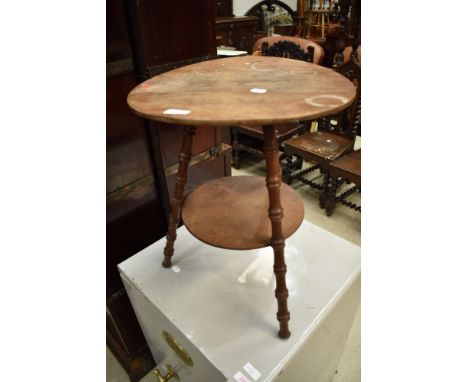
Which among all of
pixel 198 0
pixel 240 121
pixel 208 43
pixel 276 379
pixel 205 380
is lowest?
pixel 205 380

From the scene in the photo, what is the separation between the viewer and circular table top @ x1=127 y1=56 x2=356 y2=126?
642mm

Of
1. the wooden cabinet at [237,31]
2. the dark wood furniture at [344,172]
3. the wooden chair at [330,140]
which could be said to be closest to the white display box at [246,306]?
the dark wood furniture at [344,172]

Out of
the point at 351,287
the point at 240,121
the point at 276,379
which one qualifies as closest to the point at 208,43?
A: the point at 240,121

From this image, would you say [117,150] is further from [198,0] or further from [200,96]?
[198,0]

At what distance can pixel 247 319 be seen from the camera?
0.97 metres

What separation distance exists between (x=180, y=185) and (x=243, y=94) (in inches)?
15.3

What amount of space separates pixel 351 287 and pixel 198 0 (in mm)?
1206

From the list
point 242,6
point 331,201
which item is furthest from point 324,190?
point 242,6

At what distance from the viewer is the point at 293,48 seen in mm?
2656

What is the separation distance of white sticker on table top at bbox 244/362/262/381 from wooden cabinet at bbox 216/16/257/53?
Result: 456cm

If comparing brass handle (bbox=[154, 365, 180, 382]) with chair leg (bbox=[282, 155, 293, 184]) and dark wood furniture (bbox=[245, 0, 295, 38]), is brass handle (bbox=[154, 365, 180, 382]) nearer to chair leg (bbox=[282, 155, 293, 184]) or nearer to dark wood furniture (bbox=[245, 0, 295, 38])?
chair leg (bbox=[282, 155, 293, 184])

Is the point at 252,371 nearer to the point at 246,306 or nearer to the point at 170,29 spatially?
the point at 246,306

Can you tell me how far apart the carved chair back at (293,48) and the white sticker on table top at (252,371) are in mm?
2402

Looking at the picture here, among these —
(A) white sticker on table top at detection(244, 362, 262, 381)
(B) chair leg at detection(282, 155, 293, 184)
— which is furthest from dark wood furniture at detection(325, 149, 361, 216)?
(A) white sticker on table top at detection(244, 362, 262, 381)
